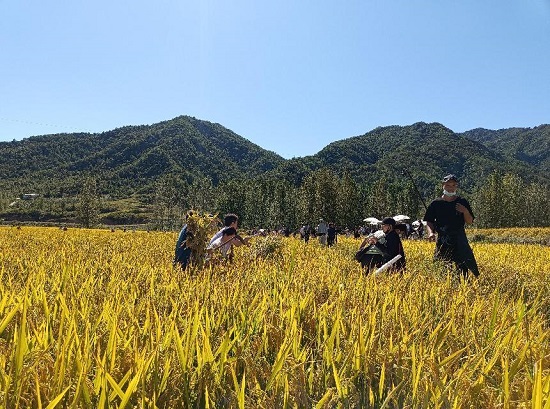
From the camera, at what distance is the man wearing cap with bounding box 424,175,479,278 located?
5676mm

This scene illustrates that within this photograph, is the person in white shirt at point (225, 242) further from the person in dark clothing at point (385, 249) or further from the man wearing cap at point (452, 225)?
the man wearing cap at point (452, 225)

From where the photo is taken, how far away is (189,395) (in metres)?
1.54

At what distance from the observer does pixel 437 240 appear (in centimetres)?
600

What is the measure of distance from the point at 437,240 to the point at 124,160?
7172 inches

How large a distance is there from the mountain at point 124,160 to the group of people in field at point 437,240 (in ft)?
456

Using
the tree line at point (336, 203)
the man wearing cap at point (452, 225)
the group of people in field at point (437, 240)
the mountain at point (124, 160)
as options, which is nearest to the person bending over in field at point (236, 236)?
the group of people in field at point (437, 240)

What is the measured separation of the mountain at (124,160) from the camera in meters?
156

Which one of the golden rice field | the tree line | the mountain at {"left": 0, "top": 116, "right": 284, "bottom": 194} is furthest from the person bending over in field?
the mountain at {"left": 0, "top": 116, "right": 284, "bottom": 194}

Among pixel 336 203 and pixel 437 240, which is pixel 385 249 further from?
pixel 336 203

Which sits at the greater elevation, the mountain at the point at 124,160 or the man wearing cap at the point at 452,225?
the mountain at the point at 124,160

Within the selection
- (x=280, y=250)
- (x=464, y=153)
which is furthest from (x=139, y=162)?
(x=280, y=250)

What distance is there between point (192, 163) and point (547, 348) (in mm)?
177550

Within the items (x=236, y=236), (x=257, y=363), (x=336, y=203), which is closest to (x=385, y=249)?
(x=236, y=236)

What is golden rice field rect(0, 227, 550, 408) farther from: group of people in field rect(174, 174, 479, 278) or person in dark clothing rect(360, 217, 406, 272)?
person in dark clothing rect(360, 217, 406, 272)
